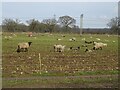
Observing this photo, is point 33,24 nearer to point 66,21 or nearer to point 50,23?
point 50,23

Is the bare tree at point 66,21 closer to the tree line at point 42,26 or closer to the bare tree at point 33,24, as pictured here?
the tree line at point 42,26

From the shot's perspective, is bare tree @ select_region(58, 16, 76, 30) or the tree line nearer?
the tree line

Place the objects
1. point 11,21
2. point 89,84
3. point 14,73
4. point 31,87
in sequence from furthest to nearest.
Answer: point 11,21
point 14,73
point 89,84
point 31,87

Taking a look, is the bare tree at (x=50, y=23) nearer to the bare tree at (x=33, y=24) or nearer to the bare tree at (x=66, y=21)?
the bare tree at (x=33, y=24)

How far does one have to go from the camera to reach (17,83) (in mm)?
13875

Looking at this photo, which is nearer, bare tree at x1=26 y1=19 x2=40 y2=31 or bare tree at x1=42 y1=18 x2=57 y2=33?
bare tree at x1=42 y1=18 x2=57 y2=33

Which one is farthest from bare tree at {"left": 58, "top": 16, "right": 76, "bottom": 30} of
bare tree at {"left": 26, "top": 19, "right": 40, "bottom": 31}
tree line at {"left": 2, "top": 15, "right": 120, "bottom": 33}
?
bare tree at {"left": 26, "top": 19, "right": 40, "bottom": 31}

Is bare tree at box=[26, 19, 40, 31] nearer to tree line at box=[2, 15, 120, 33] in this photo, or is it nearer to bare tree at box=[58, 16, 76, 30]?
tree line at box=[2, 15, 120, 33]

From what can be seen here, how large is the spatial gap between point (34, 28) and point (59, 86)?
8799 cm

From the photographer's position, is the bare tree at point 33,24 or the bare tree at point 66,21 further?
the bare tree at point 66,21

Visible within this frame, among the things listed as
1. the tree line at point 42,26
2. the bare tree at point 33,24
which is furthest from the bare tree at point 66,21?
the bare tree at point 33,24

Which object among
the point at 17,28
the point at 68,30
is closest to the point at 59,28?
the point at 68,30

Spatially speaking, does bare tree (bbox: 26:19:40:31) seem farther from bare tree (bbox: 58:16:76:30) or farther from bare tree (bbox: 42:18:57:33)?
bare tree (bbox: 58:16:76:30)

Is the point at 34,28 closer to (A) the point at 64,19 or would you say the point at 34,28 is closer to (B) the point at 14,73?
(A) the point at 64,19
